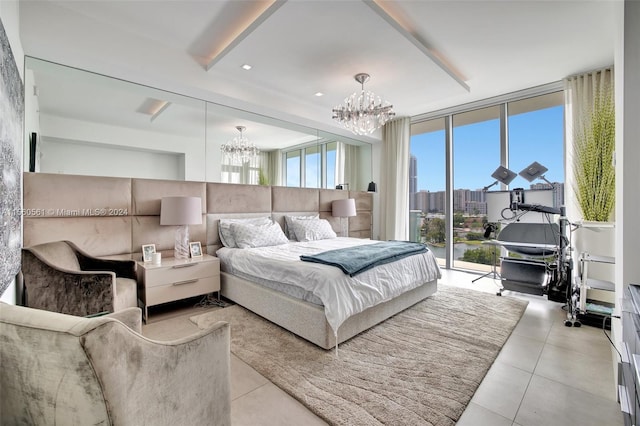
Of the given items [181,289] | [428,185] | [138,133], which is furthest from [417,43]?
[181,289]

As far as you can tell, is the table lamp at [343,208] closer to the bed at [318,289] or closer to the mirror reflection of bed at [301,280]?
the mirror reflection of bed at [301,280]

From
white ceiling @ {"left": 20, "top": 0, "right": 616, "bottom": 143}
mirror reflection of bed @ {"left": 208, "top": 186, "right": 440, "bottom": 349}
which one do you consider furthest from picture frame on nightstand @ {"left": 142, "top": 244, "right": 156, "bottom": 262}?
white ceiling @ {"left": 20, "top": 0, "right": 616, "bottom": 143}

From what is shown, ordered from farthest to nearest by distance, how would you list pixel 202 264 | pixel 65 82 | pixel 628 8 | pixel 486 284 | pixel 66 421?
pixel 486 284 → pixel 202 264 → pixel 65 82 → pixel 628 8 → pixel 66 421

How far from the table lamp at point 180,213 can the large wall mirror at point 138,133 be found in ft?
1.54

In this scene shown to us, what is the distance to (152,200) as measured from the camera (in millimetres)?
3184

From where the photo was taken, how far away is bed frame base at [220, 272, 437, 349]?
224 centimetres

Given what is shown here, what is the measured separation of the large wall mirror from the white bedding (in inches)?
50.5

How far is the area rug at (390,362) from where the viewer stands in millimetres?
1615

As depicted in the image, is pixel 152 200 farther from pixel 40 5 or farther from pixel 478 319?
pixel 478 319

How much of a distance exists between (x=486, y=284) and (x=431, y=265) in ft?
5.14

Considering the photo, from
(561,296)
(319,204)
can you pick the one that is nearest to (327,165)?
(319,204)

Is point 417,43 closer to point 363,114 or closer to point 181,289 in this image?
point 363,114

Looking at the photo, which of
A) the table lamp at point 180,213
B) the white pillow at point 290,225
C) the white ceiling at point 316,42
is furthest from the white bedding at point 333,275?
the white ceiling at point 316,42

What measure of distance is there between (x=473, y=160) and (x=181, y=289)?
492 cm
